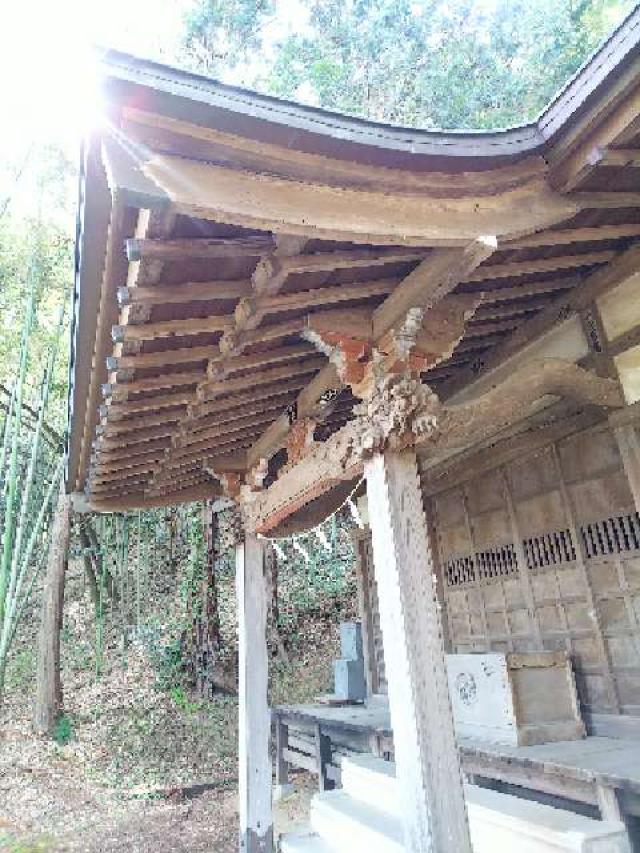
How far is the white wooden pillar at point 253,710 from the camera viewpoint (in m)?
4.80

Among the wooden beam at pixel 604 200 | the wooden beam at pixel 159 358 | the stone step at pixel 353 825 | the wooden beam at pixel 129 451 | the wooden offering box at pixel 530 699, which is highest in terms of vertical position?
the wooden beam at pixel 604 200

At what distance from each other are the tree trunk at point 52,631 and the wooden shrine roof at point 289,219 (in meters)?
6.47

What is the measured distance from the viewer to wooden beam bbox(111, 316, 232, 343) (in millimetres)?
2731

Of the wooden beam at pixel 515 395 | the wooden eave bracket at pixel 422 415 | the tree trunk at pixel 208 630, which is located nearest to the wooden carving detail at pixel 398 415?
the wooden eave bracket at pixel 422 415

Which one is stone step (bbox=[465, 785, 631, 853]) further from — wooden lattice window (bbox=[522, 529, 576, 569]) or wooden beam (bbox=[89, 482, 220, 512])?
wooden beam (bbox=[89, 482, 220, 512])

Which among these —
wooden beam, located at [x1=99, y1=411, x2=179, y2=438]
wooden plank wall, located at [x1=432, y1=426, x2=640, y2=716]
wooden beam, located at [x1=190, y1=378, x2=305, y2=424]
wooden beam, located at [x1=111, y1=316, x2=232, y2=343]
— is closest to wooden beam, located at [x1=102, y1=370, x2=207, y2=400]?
wooden beam, located at [x1=190, y1=378, x2=305, y2=424]

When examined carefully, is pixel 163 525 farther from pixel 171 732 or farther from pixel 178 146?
pixel 178 146

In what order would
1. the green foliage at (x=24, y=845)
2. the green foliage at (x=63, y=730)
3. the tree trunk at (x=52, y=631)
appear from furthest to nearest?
the tree trunk at (x=52, y=631), the green foliage at (x=63, y=730), the green foliage at (x=24, y=845)

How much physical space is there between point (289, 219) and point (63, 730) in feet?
30.8

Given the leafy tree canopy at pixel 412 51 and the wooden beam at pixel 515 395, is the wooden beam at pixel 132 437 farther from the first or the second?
the leafy tree canopy at pixel 412 51

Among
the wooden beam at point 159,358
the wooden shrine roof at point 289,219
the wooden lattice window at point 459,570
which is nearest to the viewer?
the wooden shrine roof at point 289,219

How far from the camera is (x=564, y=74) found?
11000 millimetres

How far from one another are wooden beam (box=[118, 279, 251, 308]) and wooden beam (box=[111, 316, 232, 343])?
15cm

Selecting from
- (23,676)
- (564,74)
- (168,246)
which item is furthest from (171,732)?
(564,74)
